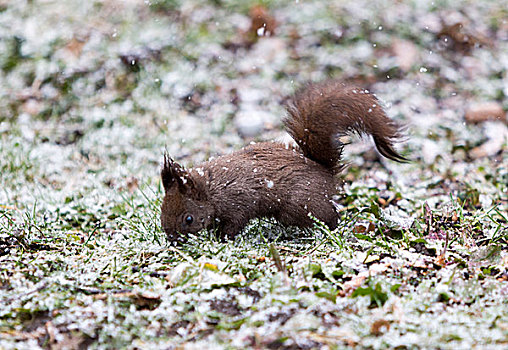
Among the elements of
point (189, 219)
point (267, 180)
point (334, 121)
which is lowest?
point (189, 219)

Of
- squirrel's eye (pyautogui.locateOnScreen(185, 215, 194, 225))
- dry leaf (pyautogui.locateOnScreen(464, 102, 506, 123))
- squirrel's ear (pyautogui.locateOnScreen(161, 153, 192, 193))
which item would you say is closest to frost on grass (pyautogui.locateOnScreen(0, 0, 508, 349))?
dry leaf (pyautogui.locateOnScreen(464, 102, 506, 123))

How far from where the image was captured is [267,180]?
339 centimetres

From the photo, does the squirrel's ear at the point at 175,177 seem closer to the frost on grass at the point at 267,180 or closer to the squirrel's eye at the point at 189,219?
the squirrel's eye at the point at 189,219

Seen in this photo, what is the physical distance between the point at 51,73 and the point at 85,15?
1.27 metres

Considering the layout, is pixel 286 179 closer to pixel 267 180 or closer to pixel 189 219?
pixel 267 180

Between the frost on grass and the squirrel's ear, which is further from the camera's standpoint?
the squirrel's ear

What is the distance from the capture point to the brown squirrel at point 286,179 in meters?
3.31

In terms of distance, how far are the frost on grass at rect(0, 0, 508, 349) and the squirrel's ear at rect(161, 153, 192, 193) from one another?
323 millimetres

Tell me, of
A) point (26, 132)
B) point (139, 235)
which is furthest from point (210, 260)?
point (26, 132)

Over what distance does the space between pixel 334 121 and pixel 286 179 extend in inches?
16.8

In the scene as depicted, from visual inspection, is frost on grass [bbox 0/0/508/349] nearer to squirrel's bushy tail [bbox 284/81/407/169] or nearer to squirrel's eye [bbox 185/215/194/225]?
squirrel's eye [bbox 185/215/194/225]

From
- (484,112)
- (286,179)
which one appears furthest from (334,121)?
(484,112)

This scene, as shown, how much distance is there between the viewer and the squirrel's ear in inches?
128

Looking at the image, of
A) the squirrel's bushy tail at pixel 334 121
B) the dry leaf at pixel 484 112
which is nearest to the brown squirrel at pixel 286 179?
the squirrel's bushy tail at pixel 334 121
